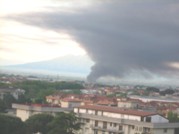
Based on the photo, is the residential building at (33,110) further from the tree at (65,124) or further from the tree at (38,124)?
the tree at (65,124)

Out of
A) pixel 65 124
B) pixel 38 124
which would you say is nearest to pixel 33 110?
pixel 38 124

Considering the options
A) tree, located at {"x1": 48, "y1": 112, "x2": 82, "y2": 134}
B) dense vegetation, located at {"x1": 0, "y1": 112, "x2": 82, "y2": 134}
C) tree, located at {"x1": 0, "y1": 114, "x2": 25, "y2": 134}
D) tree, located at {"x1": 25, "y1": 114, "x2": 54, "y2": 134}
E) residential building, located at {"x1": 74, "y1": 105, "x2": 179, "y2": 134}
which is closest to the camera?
tree, located at {"x1": 48, "y1": 112, "x2": 82, "y2": 134}

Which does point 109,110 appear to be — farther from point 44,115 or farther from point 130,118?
point 44,115

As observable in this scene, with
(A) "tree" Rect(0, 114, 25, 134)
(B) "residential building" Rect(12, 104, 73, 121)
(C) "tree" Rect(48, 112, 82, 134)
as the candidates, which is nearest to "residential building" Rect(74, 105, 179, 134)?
(B) "residential building" Rect(12, 104, 73, 121)

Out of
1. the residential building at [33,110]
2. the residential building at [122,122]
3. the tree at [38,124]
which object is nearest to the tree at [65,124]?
the tree at [38,124]

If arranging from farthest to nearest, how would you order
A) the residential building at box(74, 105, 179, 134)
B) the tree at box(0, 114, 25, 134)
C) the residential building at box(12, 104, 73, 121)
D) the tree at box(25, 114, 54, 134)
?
the residential building at box(12, 104, 73, 121) < the tree at box(25, 114, 54, 134) < the residential building at box(74, 105, 179, 134) < the tree at box(0, 114, 25, 134)

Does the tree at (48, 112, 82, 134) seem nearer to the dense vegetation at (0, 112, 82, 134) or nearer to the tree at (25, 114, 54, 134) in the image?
the dense vegetation at (0, 112, 82, 134)

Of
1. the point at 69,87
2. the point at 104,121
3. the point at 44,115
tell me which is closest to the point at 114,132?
the point at 104,121
